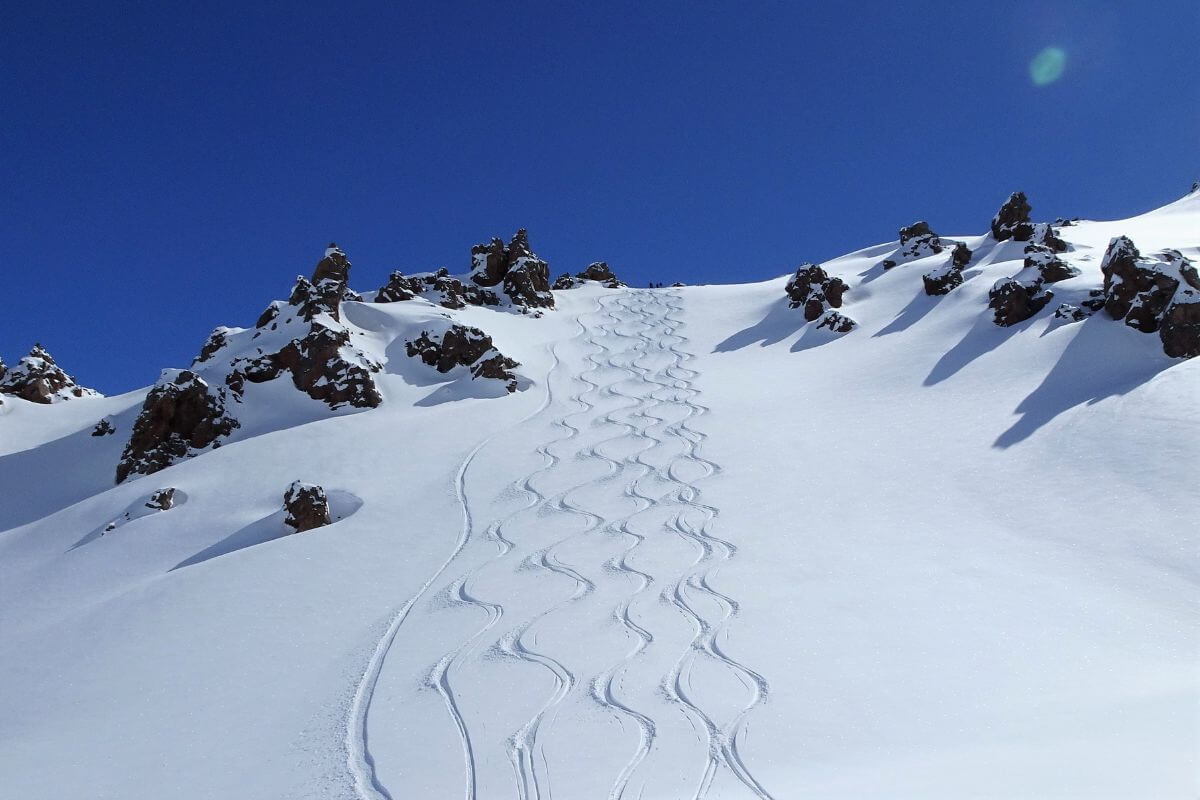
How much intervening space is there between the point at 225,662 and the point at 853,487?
500 inches

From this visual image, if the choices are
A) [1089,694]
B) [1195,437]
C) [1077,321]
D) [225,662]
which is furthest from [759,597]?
[1077,321]

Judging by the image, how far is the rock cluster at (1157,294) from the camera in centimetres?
1752

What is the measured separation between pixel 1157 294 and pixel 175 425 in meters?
31.0

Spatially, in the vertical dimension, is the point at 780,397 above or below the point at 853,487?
above

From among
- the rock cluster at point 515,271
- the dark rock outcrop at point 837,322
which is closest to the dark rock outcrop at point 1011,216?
the dark rock outcrop at point 837,322

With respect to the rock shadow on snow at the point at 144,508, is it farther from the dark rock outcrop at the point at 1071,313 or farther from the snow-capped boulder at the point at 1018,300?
the dark rock outcrop at the point at 1071,313

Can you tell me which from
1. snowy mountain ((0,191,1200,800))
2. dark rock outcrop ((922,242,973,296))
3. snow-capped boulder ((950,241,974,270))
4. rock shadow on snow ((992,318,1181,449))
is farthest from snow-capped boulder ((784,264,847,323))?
rock shadow on snow ((992,318,1181,449))

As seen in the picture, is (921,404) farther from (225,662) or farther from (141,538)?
(141,538)

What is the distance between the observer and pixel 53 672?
11828mm

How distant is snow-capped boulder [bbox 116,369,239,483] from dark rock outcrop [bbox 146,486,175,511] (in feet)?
16.1

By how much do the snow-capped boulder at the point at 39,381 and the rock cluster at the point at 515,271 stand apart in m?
20.7

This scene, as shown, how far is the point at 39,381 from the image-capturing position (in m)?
32.3

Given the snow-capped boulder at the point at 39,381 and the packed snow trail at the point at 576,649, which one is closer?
the packed snow trail at the point at 576,649

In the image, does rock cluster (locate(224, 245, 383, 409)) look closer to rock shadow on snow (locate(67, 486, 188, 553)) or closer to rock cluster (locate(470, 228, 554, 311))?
rock shadow on snow (locate(67, 486, 188, 553))
